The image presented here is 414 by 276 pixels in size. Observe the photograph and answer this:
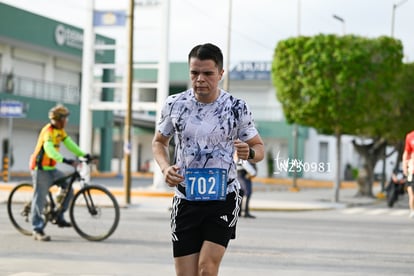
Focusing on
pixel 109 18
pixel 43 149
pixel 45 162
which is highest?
pixel 109 18

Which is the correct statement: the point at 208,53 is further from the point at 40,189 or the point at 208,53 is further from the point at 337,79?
the point at 337,79

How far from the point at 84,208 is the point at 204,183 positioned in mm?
6576

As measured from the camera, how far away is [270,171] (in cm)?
5594

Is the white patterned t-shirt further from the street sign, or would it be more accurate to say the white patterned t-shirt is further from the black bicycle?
the street sign

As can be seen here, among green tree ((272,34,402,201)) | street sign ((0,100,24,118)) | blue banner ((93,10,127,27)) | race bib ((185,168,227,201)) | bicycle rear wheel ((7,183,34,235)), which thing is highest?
blue banner ((93,10,127,27))

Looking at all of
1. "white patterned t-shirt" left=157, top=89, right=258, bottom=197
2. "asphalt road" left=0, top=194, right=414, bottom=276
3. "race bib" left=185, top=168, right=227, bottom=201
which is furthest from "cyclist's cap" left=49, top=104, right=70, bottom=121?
"race bib" left=185, top=168, right=227, bottom=201

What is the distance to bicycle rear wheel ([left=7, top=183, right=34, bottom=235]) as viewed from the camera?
472 inches

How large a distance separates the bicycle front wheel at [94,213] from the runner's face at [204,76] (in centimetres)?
612

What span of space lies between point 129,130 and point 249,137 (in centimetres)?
1641

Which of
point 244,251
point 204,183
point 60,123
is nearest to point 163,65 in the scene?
point 60,123

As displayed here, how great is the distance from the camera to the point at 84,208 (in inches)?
450

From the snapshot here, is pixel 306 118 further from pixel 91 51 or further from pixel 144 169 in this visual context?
pixel 144 169

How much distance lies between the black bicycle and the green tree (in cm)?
1543

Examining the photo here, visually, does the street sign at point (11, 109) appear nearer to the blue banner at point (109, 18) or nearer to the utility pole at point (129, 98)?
the blue banner at point (109, 18)
